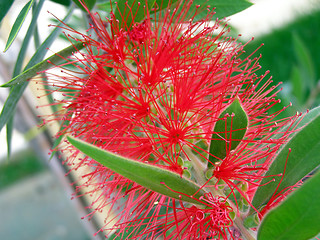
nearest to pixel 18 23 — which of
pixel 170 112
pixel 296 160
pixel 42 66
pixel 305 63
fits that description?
pixel 42 66

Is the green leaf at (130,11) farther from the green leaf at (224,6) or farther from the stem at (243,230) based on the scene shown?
the stem at (243,230)

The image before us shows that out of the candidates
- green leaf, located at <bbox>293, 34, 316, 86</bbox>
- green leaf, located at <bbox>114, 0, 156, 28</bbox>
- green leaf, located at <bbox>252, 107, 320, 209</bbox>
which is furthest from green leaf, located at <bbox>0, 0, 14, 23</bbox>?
green leaf, located at <bbox>293, 34, 316, 86</bbox>

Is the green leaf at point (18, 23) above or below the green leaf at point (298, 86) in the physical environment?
above

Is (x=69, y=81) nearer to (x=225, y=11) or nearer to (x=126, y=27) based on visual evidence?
(x=126, y=27)

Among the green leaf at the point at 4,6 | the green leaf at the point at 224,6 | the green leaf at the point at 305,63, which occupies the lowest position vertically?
the green leaf at the point at 305,63

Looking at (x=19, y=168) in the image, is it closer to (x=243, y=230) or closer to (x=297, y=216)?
(x=243, y=230)

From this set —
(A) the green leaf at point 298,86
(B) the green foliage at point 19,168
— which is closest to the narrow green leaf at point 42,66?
(A) the green leaf at point 298,86

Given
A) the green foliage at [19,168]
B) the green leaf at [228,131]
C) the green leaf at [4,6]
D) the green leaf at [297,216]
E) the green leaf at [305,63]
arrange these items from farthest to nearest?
the green foliage at [19,168] < the green leaf at [305,63] < the green leaf at [4,6] < the green leaf at [228,131] < the green leaf at [297,216]
